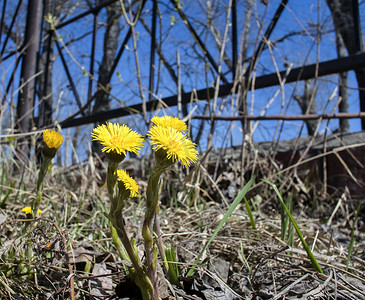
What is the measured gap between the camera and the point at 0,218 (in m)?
1.03

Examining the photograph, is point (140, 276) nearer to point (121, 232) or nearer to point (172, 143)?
point (121, 232)

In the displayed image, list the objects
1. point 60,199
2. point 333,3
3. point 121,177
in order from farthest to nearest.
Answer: point 333,3, point 60,199, point 121,177

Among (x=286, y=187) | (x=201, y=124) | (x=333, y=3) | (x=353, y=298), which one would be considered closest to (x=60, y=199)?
(x=201, y=124)

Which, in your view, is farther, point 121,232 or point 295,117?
point 295,117

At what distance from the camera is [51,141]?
769mm

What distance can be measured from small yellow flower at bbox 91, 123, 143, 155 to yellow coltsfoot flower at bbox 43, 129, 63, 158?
0.26 meters

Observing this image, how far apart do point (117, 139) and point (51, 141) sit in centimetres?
31

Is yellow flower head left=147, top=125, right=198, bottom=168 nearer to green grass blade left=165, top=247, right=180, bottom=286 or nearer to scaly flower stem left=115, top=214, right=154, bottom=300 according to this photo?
scaly flower stem left=115, top=214, right=154, bottom=300

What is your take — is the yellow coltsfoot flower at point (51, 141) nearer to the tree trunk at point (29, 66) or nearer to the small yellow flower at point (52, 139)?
the small yellow flower at point (52, 139)

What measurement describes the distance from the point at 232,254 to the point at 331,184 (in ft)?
3.61

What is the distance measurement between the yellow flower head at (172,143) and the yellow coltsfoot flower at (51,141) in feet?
1.11

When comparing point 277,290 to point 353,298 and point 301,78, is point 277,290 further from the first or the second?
point 301,78

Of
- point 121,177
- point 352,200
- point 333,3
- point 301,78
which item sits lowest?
point 352,200

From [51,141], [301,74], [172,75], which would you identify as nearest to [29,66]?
[172,75]
